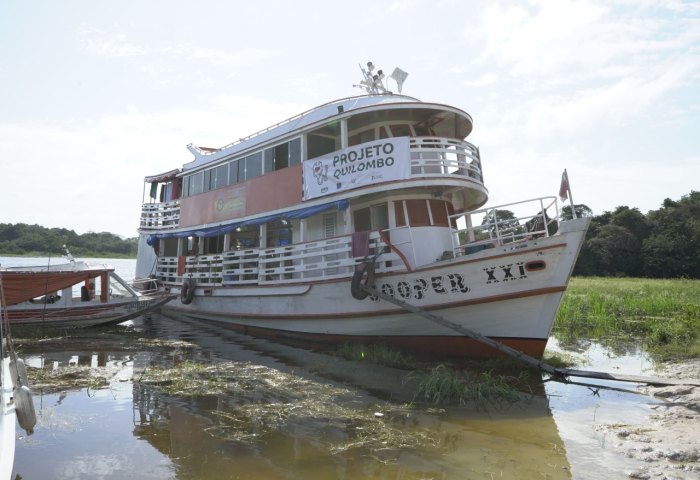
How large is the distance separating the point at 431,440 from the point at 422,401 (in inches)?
57.0

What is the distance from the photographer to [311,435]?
5.02m

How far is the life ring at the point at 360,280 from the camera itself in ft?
30.0

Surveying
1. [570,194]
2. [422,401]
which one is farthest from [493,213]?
[422,401]

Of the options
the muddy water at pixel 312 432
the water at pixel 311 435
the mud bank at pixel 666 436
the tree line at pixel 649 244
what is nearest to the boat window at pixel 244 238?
the muddy water at pixel 312 432

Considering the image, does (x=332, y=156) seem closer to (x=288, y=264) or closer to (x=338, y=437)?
(x=288, y=264)

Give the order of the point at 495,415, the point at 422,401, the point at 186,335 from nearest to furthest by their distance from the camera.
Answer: the point at 495,415
the point at 422,401
the point at 186,335

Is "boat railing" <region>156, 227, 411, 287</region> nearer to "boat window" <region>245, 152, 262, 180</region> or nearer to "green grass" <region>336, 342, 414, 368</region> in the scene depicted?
"green grass" <region>336, 342, 414, 368</region>

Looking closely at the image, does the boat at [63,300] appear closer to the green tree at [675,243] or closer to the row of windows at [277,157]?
the row of windows at [277,157]

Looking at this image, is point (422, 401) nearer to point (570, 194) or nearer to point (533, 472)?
point (533, 472)

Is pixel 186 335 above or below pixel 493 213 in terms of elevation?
below

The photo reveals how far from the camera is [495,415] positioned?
19.1ft

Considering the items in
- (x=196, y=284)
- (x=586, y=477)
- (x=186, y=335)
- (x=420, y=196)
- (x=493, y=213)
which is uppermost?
(x=420, y=196)

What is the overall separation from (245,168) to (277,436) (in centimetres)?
992

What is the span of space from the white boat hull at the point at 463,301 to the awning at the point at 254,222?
1.81 m
